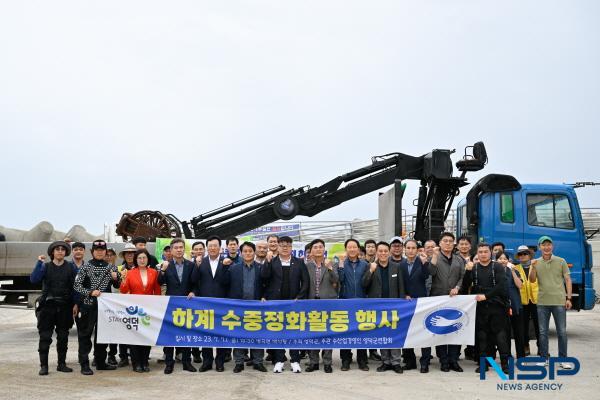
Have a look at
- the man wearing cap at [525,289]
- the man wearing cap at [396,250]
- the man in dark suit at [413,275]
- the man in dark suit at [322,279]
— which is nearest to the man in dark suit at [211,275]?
the man in dark suit at [322,279]

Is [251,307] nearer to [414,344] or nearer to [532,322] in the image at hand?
[414,344]

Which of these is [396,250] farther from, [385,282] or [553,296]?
[553,296]

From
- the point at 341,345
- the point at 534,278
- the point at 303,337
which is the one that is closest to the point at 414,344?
the point at 341,345

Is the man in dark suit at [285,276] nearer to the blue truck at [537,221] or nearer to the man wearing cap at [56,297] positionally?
the man wearing cap at [56,297]

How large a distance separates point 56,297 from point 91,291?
1.49 feet

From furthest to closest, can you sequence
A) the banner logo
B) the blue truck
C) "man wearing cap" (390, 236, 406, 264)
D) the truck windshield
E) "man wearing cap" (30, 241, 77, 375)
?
the truck windshield
the blue truck
"man wearing cap" (390, 236, 406, 264)
the banner logo
"man wearing cap" (30, 241, 77, 375)

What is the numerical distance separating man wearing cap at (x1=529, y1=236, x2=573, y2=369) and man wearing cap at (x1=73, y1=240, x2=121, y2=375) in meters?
6.03

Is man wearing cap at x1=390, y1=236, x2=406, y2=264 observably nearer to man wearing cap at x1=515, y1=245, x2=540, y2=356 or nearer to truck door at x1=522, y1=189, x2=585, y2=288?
man wearing cap at x1=515, y1=245, x2=540, y2=356

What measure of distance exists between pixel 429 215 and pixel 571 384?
6.78 m

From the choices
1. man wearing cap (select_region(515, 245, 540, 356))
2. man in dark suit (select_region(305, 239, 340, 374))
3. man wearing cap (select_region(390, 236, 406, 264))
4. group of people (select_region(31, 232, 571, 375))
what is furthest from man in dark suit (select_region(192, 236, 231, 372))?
man wearing cap (select_region(515, 245, 540, 356))

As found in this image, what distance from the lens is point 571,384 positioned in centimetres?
752

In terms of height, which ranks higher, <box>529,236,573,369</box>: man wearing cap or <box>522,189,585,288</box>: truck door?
<box>522,189,585,288</box>: truck door

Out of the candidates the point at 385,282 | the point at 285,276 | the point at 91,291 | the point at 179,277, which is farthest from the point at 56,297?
the point at 385,282

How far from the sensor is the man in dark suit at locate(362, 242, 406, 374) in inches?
336
